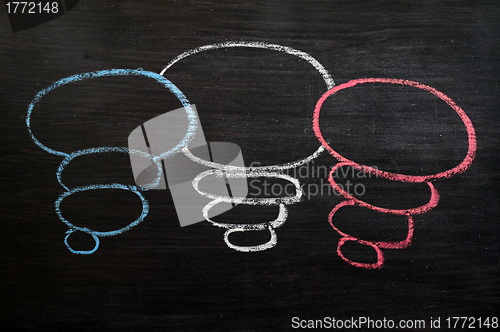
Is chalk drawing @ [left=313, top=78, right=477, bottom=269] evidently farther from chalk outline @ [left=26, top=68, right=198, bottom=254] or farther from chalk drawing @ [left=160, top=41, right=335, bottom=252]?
chalk outline @ [left=26, top=68, right=198, bottom=254]

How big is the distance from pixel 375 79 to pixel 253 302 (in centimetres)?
57

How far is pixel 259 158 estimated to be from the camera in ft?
2.12

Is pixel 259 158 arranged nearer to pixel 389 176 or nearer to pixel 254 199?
pixel 254 199

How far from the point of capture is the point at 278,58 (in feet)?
2.10

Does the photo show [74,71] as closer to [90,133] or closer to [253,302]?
[90,133]

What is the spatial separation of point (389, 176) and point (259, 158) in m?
0.29

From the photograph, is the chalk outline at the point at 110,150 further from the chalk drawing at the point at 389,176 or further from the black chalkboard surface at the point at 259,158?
the chalk drawing at the point at 389,176

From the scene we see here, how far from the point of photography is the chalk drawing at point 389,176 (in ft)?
2.09

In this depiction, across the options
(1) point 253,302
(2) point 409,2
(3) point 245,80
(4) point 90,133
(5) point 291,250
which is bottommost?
(1) point 253,302

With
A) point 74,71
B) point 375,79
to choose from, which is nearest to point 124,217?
point 74,71

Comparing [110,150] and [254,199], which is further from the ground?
[110,150]

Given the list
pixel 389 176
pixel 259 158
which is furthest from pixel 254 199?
pixel 389 176

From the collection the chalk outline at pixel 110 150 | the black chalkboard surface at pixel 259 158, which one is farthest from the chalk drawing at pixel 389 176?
the chalk outline at pixel 110 150

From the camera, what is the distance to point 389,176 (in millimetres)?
641
